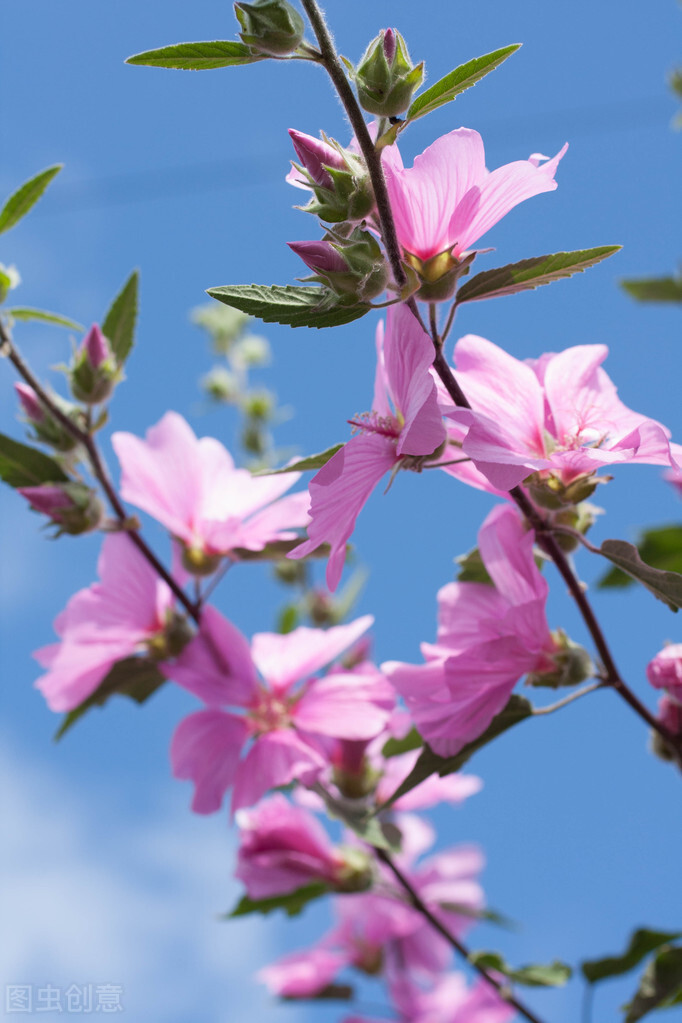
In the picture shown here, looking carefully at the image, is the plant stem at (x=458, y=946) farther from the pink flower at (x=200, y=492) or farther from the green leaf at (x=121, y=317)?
the green leaf at (x=121, y=317)

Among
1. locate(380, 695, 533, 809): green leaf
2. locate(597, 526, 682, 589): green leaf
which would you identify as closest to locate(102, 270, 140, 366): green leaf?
locate(380, 695, 533, 809): green leaf

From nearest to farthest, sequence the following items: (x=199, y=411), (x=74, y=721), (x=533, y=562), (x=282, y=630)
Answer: (x=533, y=562) → (x=74, y=721) → (x=282, y=630) → (x=199, y=411)

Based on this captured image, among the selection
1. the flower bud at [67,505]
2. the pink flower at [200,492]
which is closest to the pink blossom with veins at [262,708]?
the pink flower at [200,492]

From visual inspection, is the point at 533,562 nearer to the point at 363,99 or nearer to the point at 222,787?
the point at 363,99

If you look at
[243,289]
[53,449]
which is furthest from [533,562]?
[53,449]

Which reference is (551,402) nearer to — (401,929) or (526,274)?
(526,274)

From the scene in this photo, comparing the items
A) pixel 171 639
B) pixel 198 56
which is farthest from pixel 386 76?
pixel 171 639

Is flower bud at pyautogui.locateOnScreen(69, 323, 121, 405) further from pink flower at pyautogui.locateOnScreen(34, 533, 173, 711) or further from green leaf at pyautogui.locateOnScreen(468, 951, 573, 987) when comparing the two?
green leaf at pyautogui.locateOnScreen(468, 951, 573, 987)

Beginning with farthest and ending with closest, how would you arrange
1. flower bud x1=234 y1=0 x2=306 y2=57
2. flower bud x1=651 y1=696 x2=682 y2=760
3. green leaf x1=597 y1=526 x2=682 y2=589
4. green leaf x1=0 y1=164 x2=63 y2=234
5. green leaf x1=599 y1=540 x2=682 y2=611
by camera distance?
green leaf x1=597 y1=526 x2=682 y2=589
green leaf x1=0 y1=164 x2=63 y2=234
flower bud x1=651 y1=696 x2=682 y2=760
green leaf x1=599 y1=540 x2=682 y2=611
flower bud x1=234 y1=0 x2=306 y2=57
